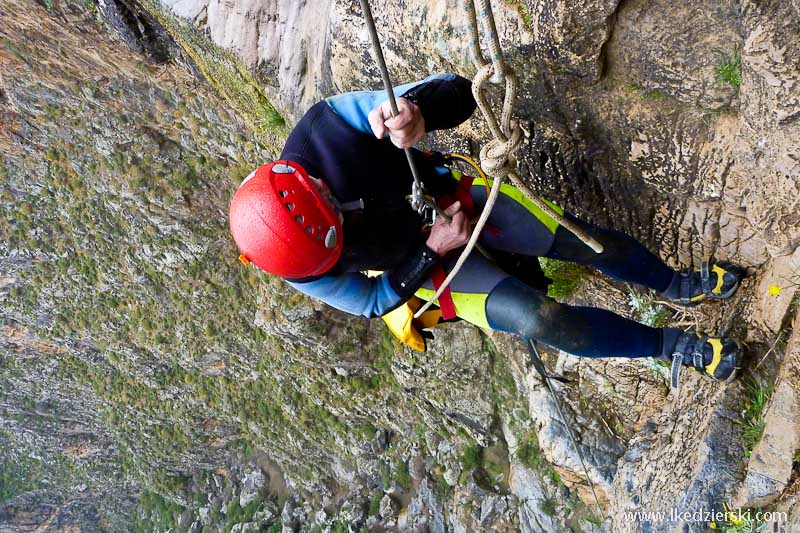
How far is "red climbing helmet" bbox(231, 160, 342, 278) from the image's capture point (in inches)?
96.7

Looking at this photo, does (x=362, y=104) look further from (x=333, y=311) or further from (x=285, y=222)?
(x=333, y=311)

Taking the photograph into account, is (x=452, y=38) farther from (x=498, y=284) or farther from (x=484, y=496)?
(x=484, y=496)

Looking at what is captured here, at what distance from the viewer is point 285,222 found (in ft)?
8.03

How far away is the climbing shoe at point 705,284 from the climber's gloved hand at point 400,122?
1.94 meters

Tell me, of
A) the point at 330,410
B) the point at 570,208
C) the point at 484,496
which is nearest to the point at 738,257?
the point at 570,208

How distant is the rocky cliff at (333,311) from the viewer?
8.88 ft

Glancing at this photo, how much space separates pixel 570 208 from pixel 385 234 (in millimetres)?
1584

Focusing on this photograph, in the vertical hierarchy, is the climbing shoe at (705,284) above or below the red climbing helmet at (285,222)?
below

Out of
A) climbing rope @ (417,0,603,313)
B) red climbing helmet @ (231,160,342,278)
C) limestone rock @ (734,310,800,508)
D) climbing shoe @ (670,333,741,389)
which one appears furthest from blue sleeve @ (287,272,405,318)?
limestone rock @ (734,310,800,508)

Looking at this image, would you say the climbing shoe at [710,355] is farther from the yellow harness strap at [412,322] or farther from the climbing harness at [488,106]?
the yellow harness strap at [412,322]

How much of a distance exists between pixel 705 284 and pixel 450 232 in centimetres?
163

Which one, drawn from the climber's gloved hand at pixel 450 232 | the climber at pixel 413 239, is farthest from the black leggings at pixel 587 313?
the climber's gloved hand at pixel 450 232

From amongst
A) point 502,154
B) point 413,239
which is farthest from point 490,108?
point 413,239

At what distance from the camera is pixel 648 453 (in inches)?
166
